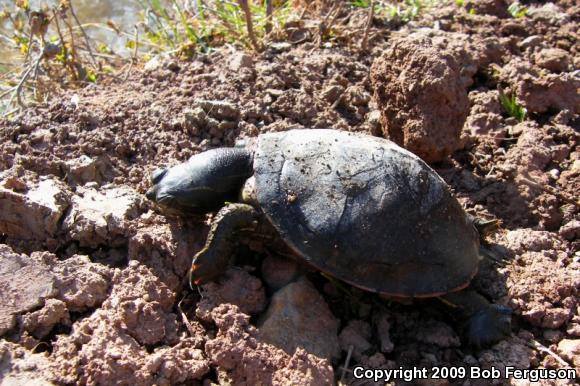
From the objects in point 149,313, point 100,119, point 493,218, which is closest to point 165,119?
point 100,119

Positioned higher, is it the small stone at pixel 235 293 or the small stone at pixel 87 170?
the small stone at pixel 87 170

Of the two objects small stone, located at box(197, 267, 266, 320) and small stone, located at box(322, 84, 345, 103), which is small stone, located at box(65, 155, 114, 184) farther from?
small stone, located at box(322, 84, 345, 103)

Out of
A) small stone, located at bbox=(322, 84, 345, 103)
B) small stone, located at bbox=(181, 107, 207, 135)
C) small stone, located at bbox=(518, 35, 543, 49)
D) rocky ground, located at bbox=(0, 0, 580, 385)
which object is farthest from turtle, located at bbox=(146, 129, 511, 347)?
small stone, located at bbox=(518, 35, 543, 49)

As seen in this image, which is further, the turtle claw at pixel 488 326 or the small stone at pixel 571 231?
the small stone at pixel 571 231

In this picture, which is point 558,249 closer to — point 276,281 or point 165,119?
point 276,281

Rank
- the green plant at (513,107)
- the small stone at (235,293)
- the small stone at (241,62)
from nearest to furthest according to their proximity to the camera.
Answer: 1. the small stone at (235,293)
2. the green plant at (513,107)
3. the small stone at (241,62)

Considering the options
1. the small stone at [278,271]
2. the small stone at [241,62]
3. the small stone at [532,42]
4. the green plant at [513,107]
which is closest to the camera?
the small stone at [278,271]

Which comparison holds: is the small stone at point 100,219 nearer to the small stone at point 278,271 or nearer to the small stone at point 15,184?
the small stone at point 15,184

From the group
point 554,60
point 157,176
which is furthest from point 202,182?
point 554,60

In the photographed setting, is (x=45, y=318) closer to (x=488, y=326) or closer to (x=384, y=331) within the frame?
(x=384, y=331)

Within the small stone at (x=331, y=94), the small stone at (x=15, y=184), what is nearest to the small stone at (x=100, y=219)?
the small stone at (x=15, y=184)
